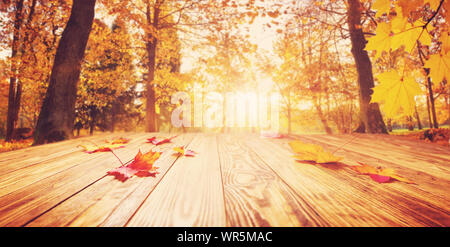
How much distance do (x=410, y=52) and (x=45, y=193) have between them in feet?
5.22

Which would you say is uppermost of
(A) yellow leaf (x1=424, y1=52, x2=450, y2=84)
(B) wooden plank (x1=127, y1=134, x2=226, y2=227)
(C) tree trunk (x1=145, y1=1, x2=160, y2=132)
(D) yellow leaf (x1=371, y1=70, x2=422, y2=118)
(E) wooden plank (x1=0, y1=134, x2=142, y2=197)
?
(C) tree trunk (x1=145, y1=1, x2=160, y2=132)

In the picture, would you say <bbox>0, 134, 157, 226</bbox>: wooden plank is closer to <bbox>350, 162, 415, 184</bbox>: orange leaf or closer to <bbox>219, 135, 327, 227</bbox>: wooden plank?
<bbox>219, 135, 327, 227</bbox>: wooden plank

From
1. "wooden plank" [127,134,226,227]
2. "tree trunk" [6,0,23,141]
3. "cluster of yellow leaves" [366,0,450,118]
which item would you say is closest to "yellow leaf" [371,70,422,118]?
"cluster of yellow leaves" [366,0,450,118]

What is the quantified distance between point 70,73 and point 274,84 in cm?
1505

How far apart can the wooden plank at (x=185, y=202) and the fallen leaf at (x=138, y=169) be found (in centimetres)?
12

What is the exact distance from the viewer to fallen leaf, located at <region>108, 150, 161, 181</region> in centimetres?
96

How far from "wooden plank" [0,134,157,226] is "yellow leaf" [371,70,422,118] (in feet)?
4.25

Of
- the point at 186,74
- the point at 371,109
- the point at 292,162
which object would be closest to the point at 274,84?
the point at 186,74

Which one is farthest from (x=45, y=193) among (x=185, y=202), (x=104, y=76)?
(x=104, y=76)

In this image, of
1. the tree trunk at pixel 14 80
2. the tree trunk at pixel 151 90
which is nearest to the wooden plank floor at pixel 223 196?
the tree trunk at pixel 151 90

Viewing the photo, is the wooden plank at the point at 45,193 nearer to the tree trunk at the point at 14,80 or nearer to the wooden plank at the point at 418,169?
the wooden plank at the point at 418,169

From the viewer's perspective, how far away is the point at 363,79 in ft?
16.2

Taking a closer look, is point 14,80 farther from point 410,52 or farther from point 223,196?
point 410,52
